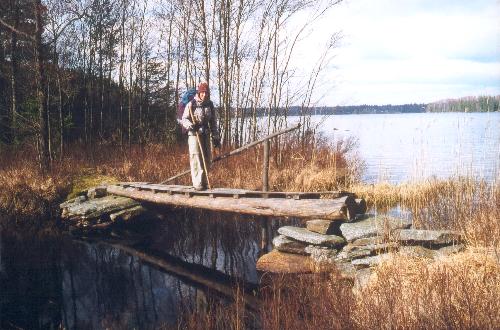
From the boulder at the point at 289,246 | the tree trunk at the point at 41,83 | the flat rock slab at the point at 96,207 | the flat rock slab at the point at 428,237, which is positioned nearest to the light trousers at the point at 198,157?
the boulder at the point at 289,246

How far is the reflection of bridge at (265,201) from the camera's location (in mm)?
5680

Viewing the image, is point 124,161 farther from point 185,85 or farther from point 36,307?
point 185,85

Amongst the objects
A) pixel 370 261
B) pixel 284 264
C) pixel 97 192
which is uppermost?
pixel 97 192

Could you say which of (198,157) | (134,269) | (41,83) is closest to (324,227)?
(198,157)

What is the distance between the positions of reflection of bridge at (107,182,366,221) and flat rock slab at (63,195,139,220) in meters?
0.52

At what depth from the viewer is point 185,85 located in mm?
19109

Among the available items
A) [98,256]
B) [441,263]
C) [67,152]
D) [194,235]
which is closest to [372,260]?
[441,263]

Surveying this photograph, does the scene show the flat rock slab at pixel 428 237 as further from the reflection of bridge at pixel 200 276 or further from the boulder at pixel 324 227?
the reflection of bridge at pixel 200 276

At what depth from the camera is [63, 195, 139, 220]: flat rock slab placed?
853 cm

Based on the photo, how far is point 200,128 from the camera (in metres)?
7.08

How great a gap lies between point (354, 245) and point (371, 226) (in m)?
0.37

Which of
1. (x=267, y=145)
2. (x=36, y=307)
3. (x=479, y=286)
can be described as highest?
(x=267, y=145)

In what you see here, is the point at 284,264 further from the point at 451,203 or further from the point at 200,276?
the point at 451,203

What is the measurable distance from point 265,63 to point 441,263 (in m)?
10.7
